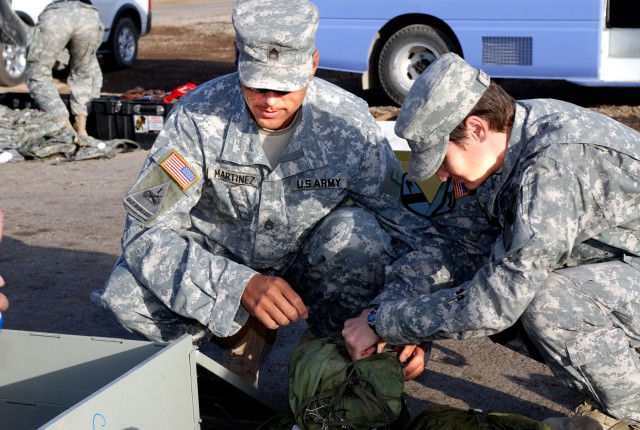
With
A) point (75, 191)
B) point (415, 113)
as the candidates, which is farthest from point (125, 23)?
point (415, 113)

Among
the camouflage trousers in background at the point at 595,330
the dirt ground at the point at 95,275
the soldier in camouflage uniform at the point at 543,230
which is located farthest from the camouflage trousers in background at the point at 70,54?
the camouflage trousers in background at the point at 595,330

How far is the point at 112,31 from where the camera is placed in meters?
12.4

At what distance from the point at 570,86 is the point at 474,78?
7.96m

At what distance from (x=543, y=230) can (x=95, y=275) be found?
2633mm

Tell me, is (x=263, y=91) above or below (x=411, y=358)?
above

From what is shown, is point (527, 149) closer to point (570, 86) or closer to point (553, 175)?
point (553, 175)

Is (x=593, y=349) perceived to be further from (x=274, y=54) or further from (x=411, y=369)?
(x=274, y=54)

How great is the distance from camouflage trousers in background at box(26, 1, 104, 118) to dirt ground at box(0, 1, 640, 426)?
857 millimetres

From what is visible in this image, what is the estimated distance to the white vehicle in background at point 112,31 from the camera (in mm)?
10805

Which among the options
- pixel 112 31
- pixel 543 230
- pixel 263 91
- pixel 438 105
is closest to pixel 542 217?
pixel 543 230

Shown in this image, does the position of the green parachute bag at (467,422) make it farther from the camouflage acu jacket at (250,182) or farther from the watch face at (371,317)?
the camouflage acu jacket at (250,182)

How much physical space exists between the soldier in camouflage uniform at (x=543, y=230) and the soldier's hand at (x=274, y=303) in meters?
0.20

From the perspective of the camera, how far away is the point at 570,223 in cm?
236

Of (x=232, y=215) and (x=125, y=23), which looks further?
(x=125, y=23)
